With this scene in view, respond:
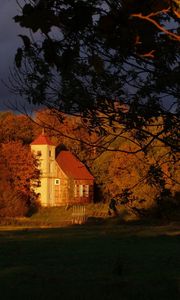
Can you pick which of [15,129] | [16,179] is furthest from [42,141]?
[16,179]

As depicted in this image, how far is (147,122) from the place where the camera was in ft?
22.6

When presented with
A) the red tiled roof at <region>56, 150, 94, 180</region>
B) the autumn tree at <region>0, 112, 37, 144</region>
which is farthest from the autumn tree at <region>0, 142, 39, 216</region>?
the red tiled roof at <region>56, 150, 94, 180</region>

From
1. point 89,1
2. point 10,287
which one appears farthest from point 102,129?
point 10,287

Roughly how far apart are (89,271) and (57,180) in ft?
213

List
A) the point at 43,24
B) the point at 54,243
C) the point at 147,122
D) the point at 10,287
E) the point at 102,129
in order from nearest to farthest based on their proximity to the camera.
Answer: the point at 43,24 < the point at 147,122 < the point at 102,129 < the point at 10,287 < the point at 54,243

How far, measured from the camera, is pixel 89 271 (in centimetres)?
2152

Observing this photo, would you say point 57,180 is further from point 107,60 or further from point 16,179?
point 107,60

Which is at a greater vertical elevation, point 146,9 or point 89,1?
point 89,1

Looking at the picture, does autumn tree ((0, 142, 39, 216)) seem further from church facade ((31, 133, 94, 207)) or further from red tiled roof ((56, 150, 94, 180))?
red tiled roof ((56, 150, 94, 180))

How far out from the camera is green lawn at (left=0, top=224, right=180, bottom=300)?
1503 cm

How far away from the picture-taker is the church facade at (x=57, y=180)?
3270 inches

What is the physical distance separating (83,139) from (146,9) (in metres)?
4.02

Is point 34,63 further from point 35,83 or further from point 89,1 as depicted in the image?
point 89,1

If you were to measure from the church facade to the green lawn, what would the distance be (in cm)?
4675
